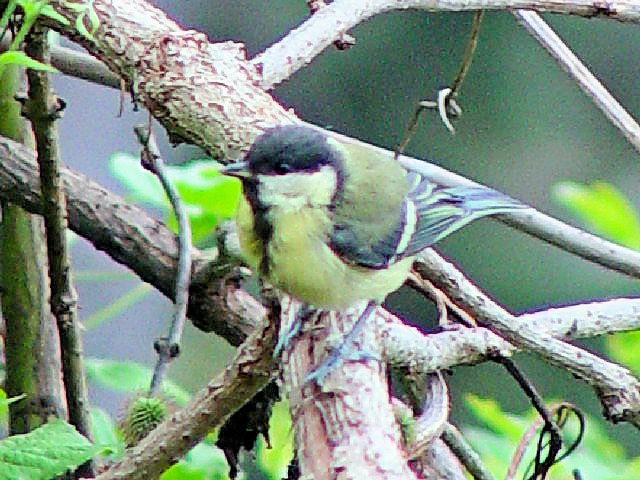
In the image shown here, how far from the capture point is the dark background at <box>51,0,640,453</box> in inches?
103

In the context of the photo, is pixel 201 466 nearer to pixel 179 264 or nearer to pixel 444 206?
pixel 179 264

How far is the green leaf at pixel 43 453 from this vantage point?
0.81 metres

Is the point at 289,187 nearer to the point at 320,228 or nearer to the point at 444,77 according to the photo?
the point at 320,228

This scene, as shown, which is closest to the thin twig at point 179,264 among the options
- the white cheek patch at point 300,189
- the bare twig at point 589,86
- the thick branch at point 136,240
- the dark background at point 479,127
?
the thick branch at point 136,240

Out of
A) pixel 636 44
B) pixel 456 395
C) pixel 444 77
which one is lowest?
pixel 456 395

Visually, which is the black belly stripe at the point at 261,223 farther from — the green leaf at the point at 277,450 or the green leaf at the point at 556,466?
the green leaf at the point at 556,466

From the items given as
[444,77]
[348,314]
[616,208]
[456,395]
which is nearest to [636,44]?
[444,77]

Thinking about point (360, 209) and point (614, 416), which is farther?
point (360, 209)

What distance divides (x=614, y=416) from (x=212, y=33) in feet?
5.81

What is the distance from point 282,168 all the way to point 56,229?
21 cm

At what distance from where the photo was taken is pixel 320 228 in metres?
1.09

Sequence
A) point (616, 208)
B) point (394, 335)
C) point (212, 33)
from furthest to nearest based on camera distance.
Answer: point (212, 33) → point (616, 208) → point (394, 335)

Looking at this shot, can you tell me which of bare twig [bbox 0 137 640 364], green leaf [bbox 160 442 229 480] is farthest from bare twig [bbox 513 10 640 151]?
green leaf [bbox 160 442 229 480]

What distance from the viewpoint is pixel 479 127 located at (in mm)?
2898
